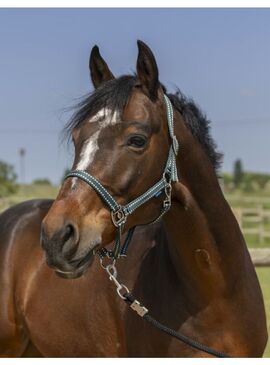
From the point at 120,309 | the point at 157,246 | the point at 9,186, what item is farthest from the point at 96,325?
the point at 9,186

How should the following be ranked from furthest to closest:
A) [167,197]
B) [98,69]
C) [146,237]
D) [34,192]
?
1. [34,192]
2. [146,237]
3. [98,69]
4. [167,197]

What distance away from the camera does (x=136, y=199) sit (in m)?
3.09

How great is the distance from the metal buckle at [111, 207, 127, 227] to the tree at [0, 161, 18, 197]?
37486mm

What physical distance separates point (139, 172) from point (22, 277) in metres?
1.87

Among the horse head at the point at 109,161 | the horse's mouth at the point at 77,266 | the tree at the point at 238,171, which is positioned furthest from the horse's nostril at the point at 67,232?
the tree at the point at 238,171

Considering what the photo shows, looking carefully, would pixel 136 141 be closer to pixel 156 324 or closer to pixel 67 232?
pixel 67 232

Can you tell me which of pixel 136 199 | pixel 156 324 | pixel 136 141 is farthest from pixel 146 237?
pixel 136 141

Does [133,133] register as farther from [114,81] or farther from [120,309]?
[120,309]

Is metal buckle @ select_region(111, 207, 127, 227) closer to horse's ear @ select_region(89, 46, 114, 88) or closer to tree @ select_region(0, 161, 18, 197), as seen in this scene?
horse's ear @ select_region(89, 46, 114, 88)

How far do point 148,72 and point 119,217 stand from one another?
77 cm

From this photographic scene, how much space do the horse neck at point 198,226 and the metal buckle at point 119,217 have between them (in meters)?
0.42

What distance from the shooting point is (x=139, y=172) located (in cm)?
308

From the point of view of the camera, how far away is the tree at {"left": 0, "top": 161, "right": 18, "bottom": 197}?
4038 cm

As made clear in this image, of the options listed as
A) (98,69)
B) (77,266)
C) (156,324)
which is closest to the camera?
(77,266)
